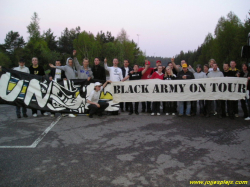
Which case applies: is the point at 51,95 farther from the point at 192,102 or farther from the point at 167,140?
the point at 192,102

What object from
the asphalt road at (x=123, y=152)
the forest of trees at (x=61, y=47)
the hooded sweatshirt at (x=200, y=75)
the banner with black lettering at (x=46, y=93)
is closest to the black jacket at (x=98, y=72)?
the banner with black lettering at (x=46, y=93)

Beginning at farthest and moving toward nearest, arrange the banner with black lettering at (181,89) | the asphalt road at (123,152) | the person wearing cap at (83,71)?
the person wearing cap at (83,71)
the banner with black lettering at (181,89)
the asphalt road at (123,152)

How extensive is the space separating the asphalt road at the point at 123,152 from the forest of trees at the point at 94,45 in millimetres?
36426

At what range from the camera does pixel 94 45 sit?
7550 cm

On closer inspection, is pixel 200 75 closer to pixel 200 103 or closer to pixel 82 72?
pixel 200 103

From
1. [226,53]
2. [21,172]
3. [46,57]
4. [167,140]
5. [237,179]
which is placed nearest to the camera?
[237,179]

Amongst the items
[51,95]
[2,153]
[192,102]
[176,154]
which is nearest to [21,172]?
[2,153]

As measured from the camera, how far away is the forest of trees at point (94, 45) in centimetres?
5775

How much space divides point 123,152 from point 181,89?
14.5ft

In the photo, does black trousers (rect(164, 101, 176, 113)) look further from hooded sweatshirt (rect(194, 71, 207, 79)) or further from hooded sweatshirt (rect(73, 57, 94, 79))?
hooded sweatshirt (rect(73, 57, 94, 79))

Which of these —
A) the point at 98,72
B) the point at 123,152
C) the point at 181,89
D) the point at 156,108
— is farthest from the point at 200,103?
the point at 123,152

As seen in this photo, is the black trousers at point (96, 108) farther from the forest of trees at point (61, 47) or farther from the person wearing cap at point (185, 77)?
the forest of trees at point (61, 47)

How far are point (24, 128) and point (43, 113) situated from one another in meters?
2.01

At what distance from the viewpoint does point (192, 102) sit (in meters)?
8.48
